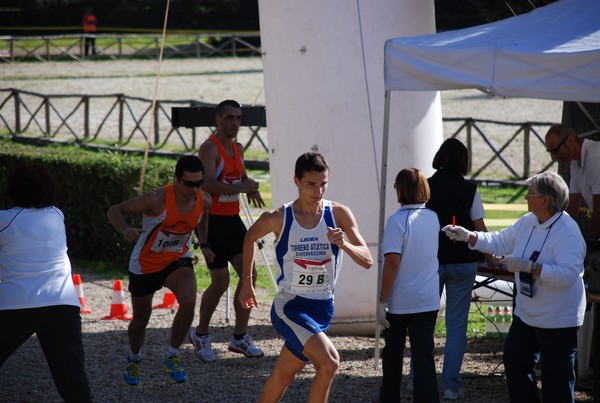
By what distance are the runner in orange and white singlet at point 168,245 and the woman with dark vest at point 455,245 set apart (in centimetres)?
159

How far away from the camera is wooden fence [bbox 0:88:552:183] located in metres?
18.1

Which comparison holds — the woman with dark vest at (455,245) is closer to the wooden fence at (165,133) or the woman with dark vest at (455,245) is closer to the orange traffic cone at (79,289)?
the orange traffic cone at (79,289)

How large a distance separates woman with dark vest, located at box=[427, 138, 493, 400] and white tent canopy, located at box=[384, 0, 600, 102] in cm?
51

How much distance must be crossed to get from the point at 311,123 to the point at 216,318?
84.7 inches

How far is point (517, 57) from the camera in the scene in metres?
5.86

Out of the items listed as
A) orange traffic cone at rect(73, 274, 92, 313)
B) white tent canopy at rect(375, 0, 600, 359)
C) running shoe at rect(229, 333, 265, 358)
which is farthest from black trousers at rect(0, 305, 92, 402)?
orange traffic cone at rect(73, 274, 92, 313)

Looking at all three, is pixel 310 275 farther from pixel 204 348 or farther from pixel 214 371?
pixel 204 348

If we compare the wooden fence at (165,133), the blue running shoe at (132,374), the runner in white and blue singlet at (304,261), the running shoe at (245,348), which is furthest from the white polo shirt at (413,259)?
the wooden fence at (165,133)

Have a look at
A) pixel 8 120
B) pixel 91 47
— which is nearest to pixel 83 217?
pixel 8 120

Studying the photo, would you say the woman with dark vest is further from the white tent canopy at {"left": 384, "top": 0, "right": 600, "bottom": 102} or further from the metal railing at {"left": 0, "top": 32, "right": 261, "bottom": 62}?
the metal railing at {"left": 0, "top": 32, "right": 261, "bottom": 62}

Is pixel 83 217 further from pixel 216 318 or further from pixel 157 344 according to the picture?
pixel 157 344

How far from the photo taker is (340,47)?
27.9 feet

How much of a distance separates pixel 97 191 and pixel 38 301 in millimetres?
6455

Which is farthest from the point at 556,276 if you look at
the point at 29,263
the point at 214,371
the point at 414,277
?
the point at 214,371
